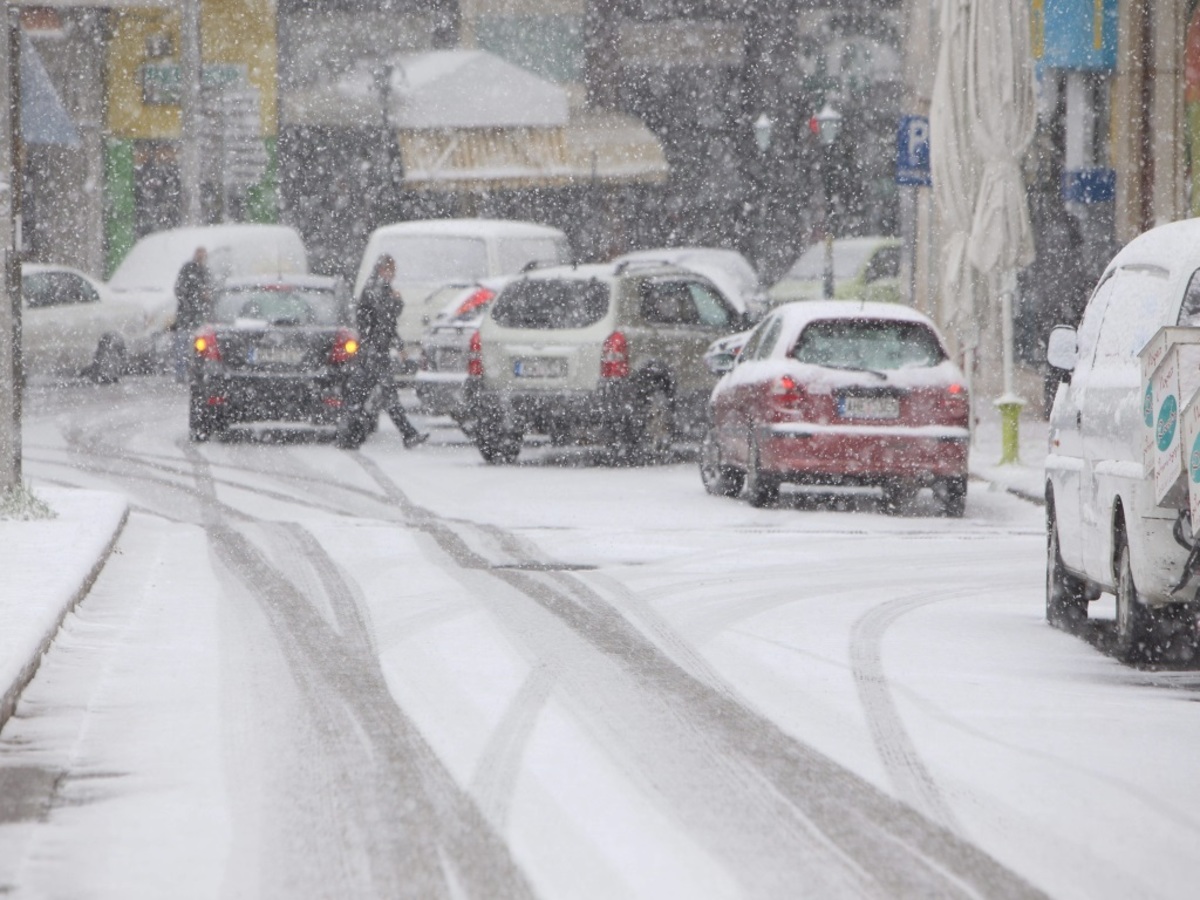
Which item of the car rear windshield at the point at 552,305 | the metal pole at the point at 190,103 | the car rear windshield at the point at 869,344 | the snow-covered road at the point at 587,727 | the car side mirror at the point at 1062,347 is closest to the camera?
the snow-covered road at the point at 587,727

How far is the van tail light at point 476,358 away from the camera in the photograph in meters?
19.9

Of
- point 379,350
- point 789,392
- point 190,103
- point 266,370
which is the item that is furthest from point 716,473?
point 190,103

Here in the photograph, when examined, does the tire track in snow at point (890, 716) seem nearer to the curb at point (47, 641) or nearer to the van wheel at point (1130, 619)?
the van wheel at point (1130, 619)

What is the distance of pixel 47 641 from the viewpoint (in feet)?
29.5

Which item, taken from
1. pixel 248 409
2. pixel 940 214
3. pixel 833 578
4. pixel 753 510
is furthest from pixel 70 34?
pixel 833 578

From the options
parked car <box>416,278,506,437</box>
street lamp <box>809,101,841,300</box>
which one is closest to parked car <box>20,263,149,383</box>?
street lamp <box>809,101,841,300</box>

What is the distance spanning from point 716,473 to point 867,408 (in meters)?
1.89

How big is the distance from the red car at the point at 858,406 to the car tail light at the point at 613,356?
334 cm

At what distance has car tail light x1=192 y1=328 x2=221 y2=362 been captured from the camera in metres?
22.2

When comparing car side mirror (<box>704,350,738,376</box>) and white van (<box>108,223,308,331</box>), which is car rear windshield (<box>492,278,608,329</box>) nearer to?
car side mirror (<box>704,350,738,376</box>)

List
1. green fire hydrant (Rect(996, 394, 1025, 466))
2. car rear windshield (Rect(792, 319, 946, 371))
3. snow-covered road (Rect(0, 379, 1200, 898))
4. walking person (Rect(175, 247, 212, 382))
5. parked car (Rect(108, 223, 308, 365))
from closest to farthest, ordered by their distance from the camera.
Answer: snow-covered road (Rect(0, 379, 1200, 898)) < car rear windshield (Rect(792, 319, 946, 371)) < green fire hydrant (Rect(996, 394, 1025, 466)) < walking person (Rect(175, 247, 212, 382)) < parked car (Rect(108, 223, 308, 365))

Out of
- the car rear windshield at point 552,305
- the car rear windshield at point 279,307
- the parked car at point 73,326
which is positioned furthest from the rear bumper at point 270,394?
the parked car at point 73,326

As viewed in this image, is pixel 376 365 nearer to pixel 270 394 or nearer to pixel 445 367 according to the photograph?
pixel 445 367

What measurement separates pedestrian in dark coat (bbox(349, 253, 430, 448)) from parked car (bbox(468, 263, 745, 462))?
2.06 meters
